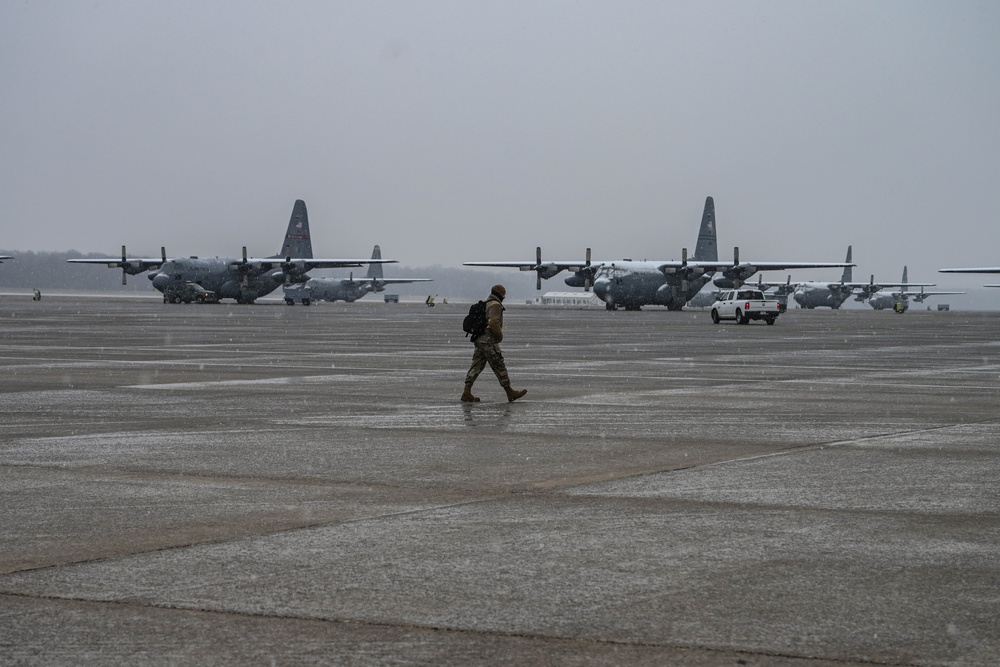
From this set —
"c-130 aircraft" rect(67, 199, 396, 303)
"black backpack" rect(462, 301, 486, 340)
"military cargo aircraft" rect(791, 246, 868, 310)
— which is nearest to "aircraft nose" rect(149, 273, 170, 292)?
"c-130 aircraft" rect(67, 199, 396, 303)

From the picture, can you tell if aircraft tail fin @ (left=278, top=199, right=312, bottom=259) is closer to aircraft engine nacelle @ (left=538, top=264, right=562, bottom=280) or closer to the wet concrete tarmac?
aircraft engine nacelle @ (left=538, top=264, right=562, bottom=280)

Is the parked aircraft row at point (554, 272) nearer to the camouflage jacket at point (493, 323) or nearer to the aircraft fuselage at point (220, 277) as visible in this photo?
the aircraft fuselage at point (220, 277)

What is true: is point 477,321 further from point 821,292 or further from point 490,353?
point 821,292

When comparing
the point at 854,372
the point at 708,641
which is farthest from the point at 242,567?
the point at 854,372

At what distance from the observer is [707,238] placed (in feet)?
373

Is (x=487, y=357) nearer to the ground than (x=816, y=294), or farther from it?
farther from it

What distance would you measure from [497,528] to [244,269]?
3887 inches

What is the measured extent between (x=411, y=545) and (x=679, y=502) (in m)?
2.57

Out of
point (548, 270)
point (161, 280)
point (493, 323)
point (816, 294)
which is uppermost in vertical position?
point (548, 270)

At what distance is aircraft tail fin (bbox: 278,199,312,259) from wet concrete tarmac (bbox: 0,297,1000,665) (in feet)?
310

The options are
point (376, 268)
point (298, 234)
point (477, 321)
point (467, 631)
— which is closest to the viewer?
point (467, 631)

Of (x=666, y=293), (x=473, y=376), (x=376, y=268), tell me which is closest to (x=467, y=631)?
(x=473, y=376)

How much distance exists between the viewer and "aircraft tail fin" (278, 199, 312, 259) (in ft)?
374

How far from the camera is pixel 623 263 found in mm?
99188
